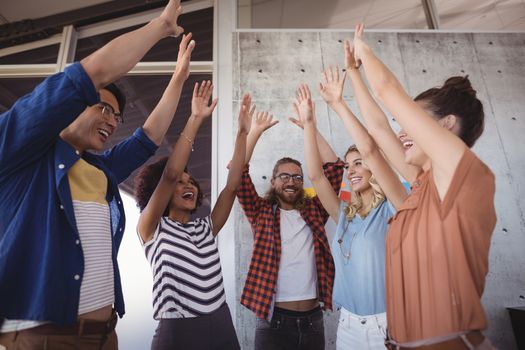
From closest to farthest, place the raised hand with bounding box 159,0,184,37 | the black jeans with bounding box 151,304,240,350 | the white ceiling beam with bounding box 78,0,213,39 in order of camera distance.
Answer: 1. the raised hand with bounding box 159,0,184,37
2. the black jeans with bounding box 151,304,240,350
3. the white ceiling beam with bounding box 78,0,213,39

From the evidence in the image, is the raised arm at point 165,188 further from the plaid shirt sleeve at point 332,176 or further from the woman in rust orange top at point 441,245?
the woman in rust orange top at point 441,245

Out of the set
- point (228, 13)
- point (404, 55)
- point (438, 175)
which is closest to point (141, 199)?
point (438, 175)

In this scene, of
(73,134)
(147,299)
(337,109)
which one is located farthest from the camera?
(147,299)

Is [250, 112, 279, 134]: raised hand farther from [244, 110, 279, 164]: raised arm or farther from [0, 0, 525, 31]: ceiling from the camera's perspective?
[0, 0, 525, 31]: ceiling

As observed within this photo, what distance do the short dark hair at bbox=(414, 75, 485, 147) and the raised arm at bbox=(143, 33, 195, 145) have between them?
1118mm

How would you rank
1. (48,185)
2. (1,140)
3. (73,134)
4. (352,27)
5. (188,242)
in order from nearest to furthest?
1. (1,140)
2. (48,185)
3. (73,134)
4. (188,242)
5. (352,27)

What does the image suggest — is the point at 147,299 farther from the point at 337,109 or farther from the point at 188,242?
the point at 337,109

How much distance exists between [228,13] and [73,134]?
2.48m

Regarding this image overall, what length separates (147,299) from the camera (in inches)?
95.2

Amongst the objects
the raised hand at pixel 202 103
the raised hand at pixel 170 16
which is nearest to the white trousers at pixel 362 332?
the raised hand at pixel 202 103

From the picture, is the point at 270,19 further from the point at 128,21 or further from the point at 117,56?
the point at 117,56

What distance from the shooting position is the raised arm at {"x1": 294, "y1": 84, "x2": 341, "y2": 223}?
193cm

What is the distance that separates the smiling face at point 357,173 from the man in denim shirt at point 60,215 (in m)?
1.19

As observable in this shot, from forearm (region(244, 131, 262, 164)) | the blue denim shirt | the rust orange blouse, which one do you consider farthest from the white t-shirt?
the blue denim shirt
